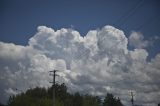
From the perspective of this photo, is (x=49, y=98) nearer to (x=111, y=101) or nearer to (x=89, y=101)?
(x=89, y=101)

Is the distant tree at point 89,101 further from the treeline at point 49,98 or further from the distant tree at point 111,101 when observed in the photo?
the distant tree at point 111,101

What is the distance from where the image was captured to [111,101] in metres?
143

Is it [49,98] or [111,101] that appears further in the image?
[111,101]

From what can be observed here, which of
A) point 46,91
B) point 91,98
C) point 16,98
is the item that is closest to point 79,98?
point 91,98

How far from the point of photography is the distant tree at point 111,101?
142 metres

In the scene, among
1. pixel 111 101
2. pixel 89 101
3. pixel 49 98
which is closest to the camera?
pixel 49 98

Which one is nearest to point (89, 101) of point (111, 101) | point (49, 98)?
point (49, 98)

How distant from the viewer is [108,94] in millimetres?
145375

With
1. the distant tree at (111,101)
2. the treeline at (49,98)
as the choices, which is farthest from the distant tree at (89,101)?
the distant tree at (111,101)

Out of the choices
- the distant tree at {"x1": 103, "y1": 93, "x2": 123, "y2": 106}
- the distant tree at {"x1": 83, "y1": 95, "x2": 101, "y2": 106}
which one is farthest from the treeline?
the distant tree at {"x1": 103, "y1": 93, "x2": 123, "y2": 106}

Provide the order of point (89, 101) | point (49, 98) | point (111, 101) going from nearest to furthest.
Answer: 1. point (49, 98)
2. point (89, 101)
3. point (111, 101)

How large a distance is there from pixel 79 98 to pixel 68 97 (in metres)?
4.81

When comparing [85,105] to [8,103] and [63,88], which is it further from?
[8,103]

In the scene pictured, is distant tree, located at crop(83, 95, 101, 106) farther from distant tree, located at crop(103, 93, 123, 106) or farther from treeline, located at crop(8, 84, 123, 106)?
distant tree, located at crop(103, 93, 123, 106)
